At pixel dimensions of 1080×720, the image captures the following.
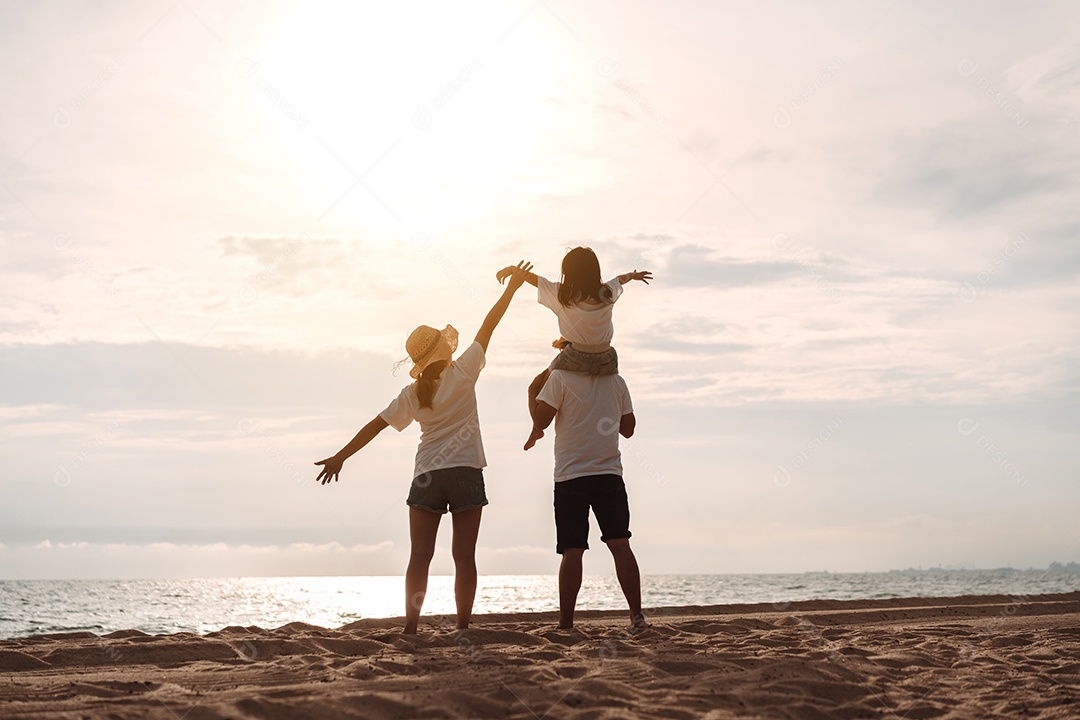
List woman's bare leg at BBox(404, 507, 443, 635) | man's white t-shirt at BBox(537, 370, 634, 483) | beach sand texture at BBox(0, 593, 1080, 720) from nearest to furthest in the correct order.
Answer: beach sand texture at BBox(0, 593, 1080, 720) → woman's bare leg at BBox(404, 507, 443, 635) → man's white t-shirt at BBox(537, 370, 634, 483)

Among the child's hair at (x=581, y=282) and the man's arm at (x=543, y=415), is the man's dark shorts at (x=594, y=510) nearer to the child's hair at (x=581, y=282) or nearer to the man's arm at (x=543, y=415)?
the man's arm at (x=543, y=415)

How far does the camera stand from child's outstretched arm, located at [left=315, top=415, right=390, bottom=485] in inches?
222

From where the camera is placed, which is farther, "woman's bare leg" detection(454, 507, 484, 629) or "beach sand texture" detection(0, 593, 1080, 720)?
"woman's bare leg" detection(454, 507, 484, 629)

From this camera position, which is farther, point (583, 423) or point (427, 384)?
point (583, 423)

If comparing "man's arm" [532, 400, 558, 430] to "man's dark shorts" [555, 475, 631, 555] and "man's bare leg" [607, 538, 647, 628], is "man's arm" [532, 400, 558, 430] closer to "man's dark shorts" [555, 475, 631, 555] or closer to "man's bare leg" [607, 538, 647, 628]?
"man's dark shorts" [555, 475, 631, 555]

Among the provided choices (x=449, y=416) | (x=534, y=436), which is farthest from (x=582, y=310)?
(x=449, y=416)

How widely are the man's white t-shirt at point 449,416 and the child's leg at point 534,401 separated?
0.37m

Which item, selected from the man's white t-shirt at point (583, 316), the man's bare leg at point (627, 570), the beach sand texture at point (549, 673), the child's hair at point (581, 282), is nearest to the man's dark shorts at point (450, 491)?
the beach sand texture at point (549, 673)

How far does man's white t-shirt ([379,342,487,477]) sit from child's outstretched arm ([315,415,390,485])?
0.23 ft

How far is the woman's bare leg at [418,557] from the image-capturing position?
5.62 m

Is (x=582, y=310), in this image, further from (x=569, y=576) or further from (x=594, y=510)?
(x=569, y=576)

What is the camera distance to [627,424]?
623cm

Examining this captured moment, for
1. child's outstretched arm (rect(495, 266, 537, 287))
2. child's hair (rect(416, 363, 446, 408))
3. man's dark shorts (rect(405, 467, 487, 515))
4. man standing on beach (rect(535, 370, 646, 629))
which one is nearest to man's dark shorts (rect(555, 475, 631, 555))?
man standing on beach (rect(535, 370, 646, 629))

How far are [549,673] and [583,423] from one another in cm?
220
